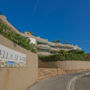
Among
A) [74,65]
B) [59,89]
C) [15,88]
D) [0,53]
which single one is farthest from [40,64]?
[0,53]

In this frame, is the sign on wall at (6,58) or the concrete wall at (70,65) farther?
the concrete wall at (70,65)

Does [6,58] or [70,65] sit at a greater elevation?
[6,58]

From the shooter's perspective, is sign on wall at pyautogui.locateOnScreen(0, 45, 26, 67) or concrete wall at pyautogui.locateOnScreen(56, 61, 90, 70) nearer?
sign on wall at pyautogui.locateOnScreen(0, 45, 26, 67)

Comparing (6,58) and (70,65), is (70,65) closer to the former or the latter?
(70,65)

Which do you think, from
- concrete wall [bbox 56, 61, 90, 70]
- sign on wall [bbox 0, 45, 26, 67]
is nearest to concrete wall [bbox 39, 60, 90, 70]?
concrete wall [bbox 56, 61, 90, 70]

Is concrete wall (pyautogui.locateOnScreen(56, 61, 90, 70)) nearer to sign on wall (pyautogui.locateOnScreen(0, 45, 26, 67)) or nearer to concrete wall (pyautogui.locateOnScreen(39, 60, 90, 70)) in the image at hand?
concrete wall (pyautogui.locateOnScreen(39, 60, 90, 70))

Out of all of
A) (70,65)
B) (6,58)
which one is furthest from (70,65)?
(6,58)

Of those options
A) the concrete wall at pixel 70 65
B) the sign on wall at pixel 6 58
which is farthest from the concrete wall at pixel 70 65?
the sign on wall at pixel 6 58

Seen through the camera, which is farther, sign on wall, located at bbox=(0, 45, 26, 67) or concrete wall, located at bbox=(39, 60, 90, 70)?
Answer: concrete wall, located at bbox=(39, 60, 90, 70)

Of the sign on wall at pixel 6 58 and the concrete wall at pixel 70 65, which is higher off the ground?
the sign on wall at pixel 6 58

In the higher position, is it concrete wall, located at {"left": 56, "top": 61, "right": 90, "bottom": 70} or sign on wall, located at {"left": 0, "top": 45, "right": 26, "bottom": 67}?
sign on wall, located at {"left": 0, "top": 45, "right": 26, "bottom": 67}

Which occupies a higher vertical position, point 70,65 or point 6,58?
point 6,58

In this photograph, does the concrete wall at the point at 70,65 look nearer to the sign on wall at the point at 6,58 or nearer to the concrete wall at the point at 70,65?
the concrete wall at the point at 70,65

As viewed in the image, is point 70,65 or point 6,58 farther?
point 70,65
